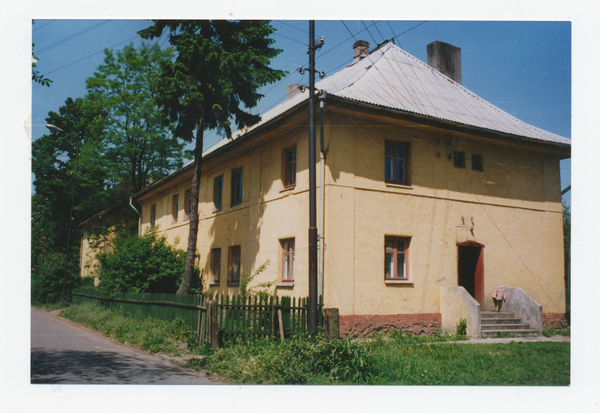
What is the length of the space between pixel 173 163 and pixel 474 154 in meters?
16.3

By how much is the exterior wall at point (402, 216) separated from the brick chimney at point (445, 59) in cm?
420

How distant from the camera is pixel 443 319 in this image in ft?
45.3

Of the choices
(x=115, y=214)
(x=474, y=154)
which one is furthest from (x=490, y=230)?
(x=115, y=214)

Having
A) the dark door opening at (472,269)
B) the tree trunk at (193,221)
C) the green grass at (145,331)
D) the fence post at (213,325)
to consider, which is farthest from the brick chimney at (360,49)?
the green grass at (145,331)

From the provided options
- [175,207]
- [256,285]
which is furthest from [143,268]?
[175,207]

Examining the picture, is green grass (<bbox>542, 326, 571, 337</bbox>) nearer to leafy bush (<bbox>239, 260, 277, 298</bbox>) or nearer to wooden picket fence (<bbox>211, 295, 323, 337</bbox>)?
wooden picket fence (<bbox>211, 295, 323, 337</bbox>)

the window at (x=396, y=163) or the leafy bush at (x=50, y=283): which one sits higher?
the window at (x=396, y=163)

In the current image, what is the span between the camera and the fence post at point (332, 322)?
38.1ft

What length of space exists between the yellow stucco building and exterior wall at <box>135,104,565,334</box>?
3 centimetres

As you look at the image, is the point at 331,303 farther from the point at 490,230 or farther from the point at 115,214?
the point at 115,214

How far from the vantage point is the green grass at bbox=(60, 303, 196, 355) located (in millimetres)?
11828

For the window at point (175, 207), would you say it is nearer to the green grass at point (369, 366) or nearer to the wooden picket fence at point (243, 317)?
the wooden picket fence at point (243, 317)

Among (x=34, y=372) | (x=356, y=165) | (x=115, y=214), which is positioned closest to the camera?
(x=34, y=372)

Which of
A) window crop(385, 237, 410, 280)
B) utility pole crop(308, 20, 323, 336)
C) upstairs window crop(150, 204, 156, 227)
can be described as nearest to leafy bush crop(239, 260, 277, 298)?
window crop(385, 237, 410, 280)
